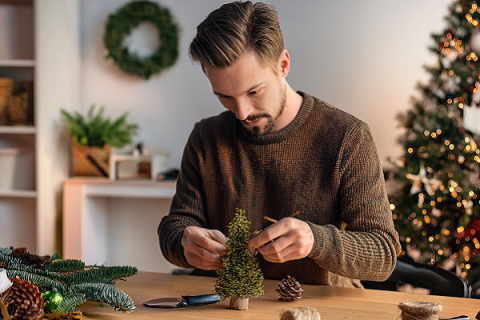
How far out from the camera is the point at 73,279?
3.12ft

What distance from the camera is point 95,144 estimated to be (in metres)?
2.61

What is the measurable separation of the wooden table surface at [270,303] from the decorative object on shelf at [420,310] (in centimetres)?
10

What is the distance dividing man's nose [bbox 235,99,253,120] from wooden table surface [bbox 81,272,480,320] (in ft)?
1.48

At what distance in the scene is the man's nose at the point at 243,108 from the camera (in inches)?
48.7

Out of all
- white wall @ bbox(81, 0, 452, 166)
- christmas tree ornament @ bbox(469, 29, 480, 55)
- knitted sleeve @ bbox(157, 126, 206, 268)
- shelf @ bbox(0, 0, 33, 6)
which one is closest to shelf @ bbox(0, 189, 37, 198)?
white wall @ bbox(81, 0, 452, 166)

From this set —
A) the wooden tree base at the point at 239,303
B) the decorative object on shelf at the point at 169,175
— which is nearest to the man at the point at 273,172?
the wooden tree base at the point at 239,303

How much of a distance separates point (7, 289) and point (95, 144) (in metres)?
1.86

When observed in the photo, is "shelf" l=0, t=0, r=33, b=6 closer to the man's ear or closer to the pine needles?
the man's ear

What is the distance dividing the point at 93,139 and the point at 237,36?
166cm

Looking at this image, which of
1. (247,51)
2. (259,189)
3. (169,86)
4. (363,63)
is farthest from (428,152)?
(169,86)

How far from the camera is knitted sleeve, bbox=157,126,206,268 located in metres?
1.29

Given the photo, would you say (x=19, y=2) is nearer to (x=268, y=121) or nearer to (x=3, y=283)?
(x=268, y=121)

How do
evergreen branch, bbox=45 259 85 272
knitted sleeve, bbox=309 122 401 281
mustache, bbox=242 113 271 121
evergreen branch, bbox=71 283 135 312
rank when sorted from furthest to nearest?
mustache, bbox=242 113 271 121 → knitted sleeve, bbox=309 122 401 281 → evergreen branch, bbox=45 259 85 272 → evergreen branch, bbox=71 283 135 312

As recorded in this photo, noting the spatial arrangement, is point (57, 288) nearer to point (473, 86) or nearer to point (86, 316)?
point (86, 316)
